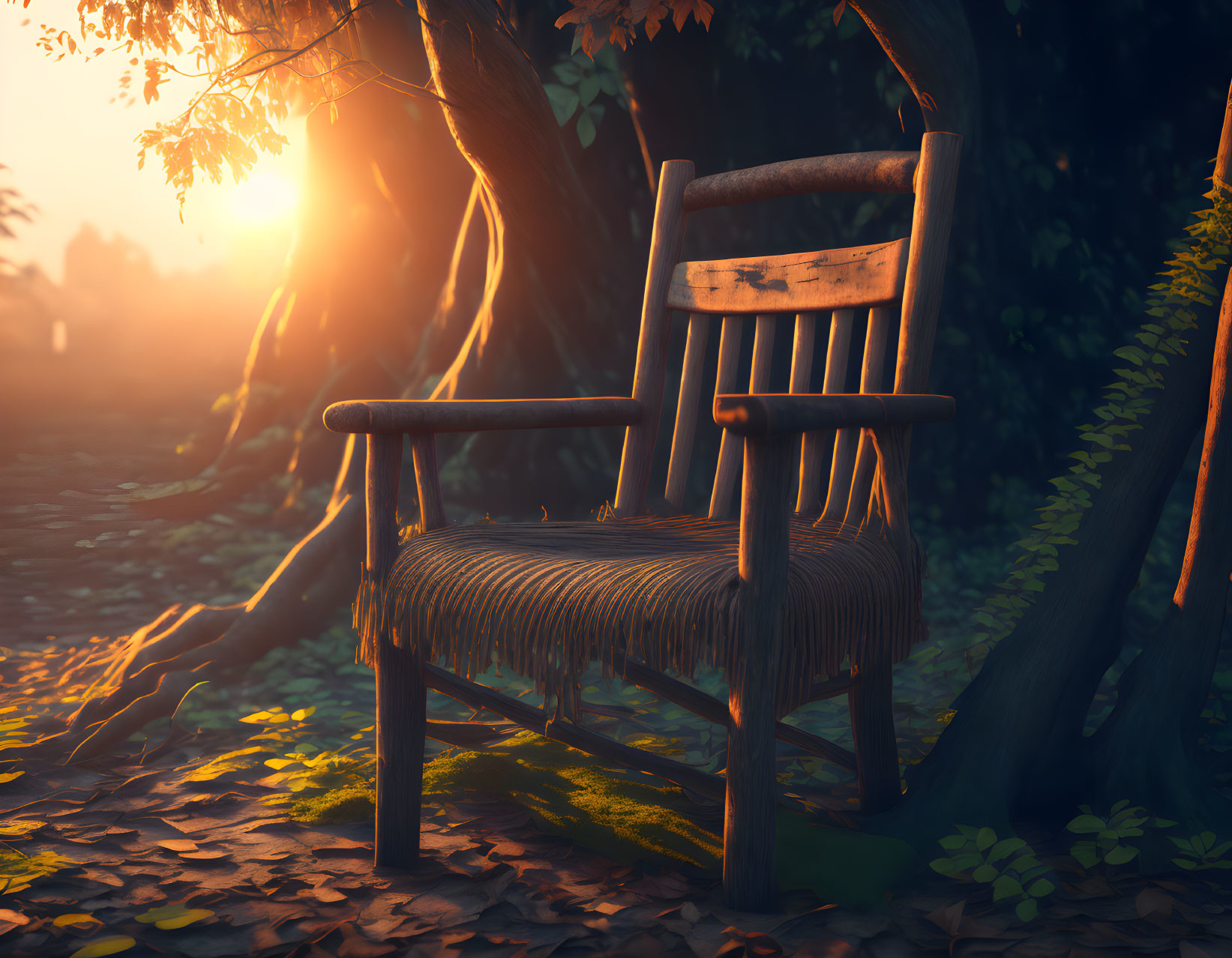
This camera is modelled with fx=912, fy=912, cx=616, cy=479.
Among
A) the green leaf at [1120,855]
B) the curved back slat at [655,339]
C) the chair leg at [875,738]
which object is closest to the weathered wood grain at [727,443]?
the curved back slat at [655,339]

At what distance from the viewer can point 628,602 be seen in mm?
1179

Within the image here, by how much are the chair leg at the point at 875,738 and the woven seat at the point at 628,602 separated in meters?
0.19

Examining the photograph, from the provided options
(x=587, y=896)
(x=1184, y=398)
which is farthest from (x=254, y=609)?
(x=1184, y=398)

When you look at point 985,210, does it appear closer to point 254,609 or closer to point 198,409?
point 254,609

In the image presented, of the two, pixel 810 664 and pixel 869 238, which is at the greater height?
pixel 869 238

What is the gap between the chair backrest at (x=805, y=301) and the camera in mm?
1519

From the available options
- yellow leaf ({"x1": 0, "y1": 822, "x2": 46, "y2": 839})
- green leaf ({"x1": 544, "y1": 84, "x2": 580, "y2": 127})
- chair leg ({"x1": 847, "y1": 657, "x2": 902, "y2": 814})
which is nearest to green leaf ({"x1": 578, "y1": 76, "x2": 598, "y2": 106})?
green leaf ({"x1": 544, "y1": 84, "x2": 580, "y2": 127})

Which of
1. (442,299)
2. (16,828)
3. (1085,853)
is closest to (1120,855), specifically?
(1085,853)

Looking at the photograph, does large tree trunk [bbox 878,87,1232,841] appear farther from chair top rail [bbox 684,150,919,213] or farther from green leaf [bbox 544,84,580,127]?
green leaf [bbox 544,84,580,127]

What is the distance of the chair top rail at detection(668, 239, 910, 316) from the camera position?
5.24 feet

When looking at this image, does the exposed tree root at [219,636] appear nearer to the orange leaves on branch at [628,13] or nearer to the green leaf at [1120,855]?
the orange leaves on branch at [628,13]

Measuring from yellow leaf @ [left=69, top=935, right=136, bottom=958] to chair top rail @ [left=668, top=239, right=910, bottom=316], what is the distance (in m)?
1.44

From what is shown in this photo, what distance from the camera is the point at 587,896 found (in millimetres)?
1396

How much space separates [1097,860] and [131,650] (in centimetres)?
236
